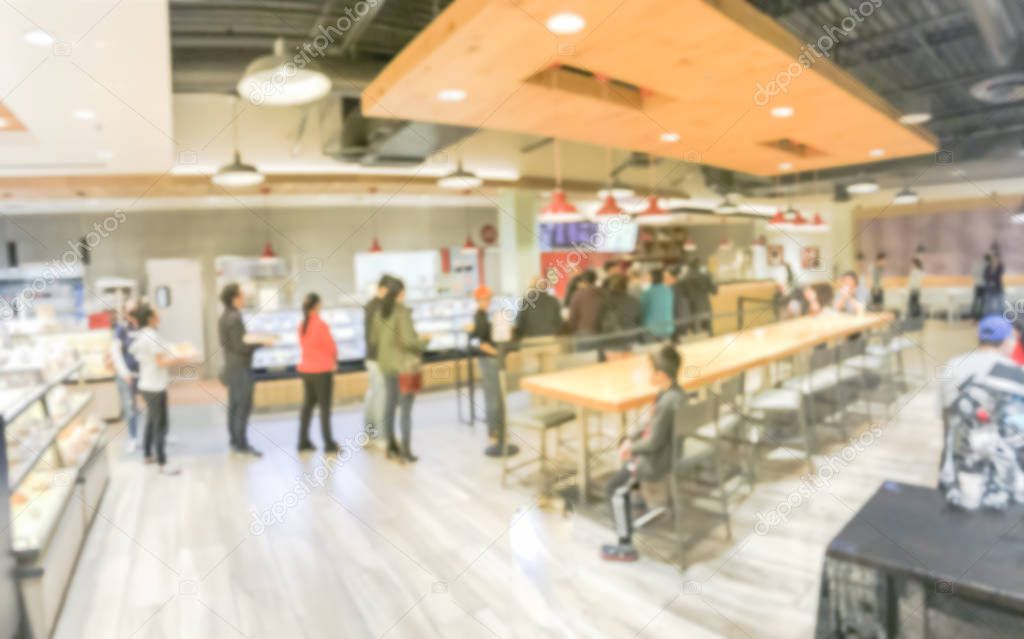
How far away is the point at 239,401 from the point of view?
18.4ft

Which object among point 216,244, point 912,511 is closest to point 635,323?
point 912,511

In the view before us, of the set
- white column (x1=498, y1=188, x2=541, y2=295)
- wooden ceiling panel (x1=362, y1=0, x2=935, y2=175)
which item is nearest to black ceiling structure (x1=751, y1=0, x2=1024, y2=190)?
wooden ceiling panel (x1=362, y1=0, x2=935, y2=175)

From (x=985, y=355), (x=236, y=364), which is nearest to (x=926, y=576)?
(x=985, y=355)

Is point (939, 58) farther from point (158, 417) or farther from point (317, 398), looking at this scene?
point (158, 417)

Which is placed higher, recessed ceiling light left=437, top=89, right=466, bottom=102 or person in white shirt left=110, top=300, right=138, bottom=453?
recessed ceiling light left=437, top=89, right=466, bottom=102

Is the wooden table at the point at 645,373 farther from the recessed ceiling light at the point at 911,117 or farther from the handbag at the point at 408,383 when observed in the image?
the recessed ceiling light at the point at 911,117

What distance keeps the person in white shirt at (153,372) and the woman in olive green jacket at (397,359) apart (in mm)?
1791

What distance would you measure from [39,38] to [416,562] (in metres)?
3.12

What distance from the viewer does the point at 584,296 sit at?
21.9 feet

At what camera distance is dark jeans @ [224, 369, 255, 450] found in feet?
18.1

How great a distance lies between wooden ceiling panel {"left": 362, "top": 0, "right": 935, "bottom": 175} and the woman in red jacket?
2.42m

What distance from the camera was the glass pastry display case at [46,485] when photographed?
2.77 m

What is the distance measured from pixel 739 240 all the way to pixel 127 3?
664 inches

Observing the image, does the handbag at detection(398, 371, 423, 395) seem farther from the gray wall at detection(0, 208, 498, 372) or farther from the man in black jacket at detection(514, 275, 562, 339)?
the gray wall at detection(0, 208, 498, 372)
